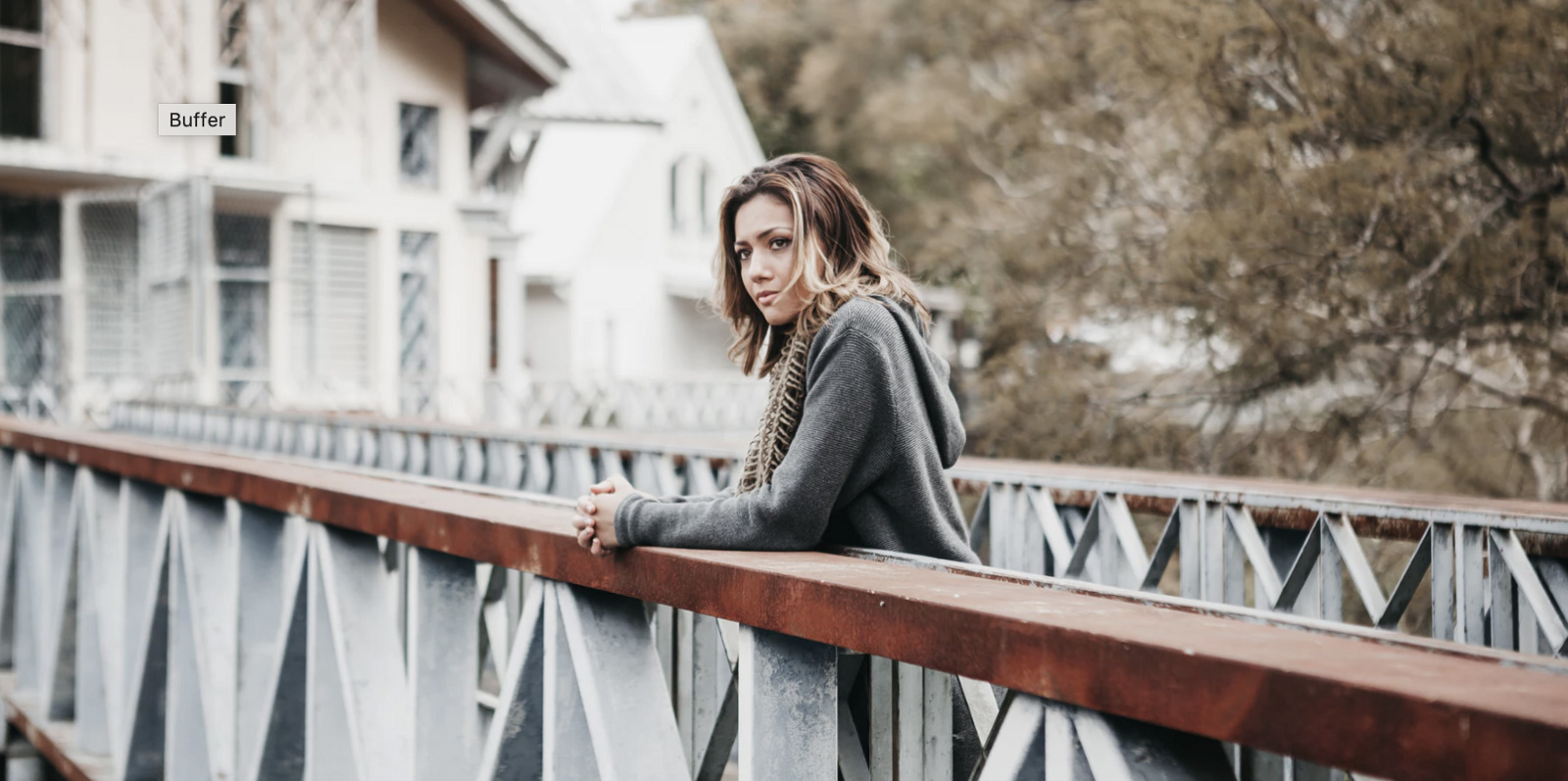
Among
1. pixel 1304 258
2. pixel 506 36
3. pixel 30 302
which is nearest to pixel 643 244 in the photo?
pixel 506 36

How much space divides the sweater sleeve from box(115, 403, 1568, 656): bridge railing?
677mm

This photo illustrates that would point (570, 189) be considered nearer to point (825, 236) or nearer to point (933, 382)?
point (825, 236)

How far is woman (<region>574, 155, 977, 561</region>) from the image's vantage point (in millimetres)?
2111

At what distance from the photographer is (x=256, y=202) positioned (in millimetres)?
15883

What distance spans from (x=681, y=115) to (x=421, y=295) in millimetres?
11591

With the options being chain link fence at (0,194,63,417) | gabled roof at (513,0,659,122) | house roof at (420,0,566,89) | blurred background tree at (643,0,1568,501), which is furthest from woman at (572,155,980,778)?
gabled roof at (513,0,659,122)

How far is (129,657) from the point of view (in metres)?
4.25

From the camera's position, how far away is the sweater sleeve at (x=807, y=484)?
210 centimetres

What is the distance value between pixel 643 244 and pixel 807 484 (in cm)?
2592

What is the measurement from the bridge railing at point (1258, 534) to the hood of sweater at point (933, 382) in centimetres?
49

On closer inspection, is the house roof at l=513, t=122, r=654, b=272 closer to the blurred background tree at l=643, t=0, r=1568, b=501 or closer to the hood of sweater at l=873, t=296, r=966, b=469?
the blurred background tree at l=643, t=0, r=1568, b=501

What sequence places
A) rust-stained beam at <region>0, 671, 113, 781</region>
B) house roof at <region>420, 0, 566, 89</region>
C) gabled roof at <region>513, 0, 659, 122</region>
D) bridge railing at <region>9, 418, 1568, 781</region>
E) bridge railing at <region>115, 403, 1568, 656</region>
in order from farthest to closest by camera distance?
gabled roof at <region>513, 0, 659, 122</region>
house roof at <region>420, 0, 566, 89</region>
rust-stained beam at <region>0, 671, 113, 781</region>
bridge railing at <region>115, 403, 1568, 656</region>
bridge railing at <region>9, 418, 1568, 781</region>

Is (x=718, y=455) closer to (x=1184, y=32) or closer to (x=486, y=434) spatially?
(x=486, y=434)

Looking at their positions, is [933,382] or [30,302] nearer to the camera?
[933,382]
